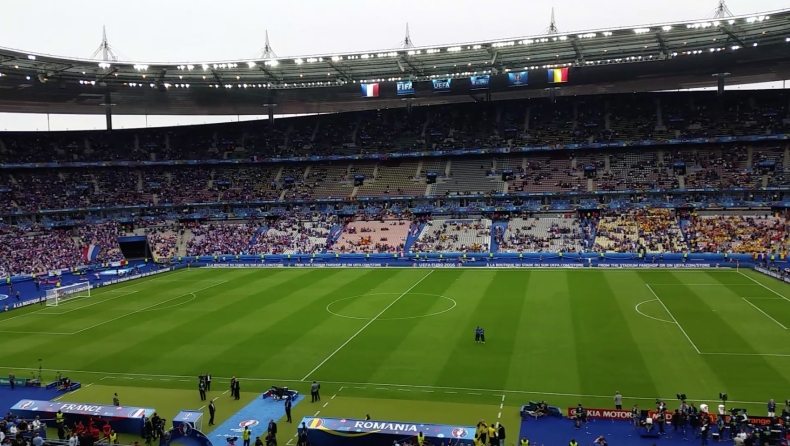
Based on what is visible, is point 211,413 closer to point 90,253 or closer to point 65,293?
point 65,293

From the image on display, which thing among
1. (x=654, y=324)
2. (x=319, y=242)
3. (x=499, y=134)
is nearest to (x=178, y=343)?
(x=654, y=324)

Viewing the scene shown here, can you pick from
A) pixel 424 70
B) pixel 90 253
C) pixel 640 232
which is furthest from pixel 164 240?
pixel 640 232

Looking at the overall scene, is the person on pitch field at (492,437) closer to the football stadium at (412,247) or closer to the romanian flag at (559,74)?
the football stadium at (412,247)

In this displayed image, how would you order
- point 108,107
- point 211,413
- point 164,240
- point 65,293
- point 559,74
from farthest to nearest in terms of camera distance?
point 108,107
point 164,240
point 559,74
point 65,293
point 211,413

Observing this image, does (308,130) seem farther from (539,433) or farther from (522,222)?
(539,433)

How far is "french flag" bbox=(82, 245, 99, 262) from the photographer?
69.5 meters

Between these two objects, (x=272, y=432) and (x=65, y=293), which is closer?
(x=272, y=432)

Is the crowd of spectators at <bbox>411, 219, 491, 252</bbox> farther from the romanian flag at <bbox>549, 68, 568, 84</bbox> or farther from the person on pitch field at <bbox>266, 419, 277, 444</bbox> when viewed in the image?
the person on pitch field at <bbox>266, 419, 277, 444</bbox>

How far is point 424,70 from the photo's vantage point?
68.2m

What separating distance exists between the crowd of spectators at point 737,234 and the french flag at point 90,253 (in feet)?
223

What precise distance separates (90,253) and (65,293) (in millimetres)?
21857

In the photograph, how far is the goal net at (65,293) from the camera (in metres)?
48.0

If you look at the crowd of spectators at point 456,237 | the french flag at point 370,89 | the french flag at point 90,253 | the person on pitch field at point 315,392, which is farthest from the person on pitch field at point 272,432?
the french flag at point 90,253

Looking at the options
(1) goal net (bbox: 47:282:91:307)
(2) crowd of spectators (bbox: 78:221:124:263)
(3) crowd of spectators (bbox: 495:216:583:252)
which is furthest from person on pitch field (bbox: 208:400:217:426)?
(2) crowd of spectators (bbox: 78:221:124:263)
